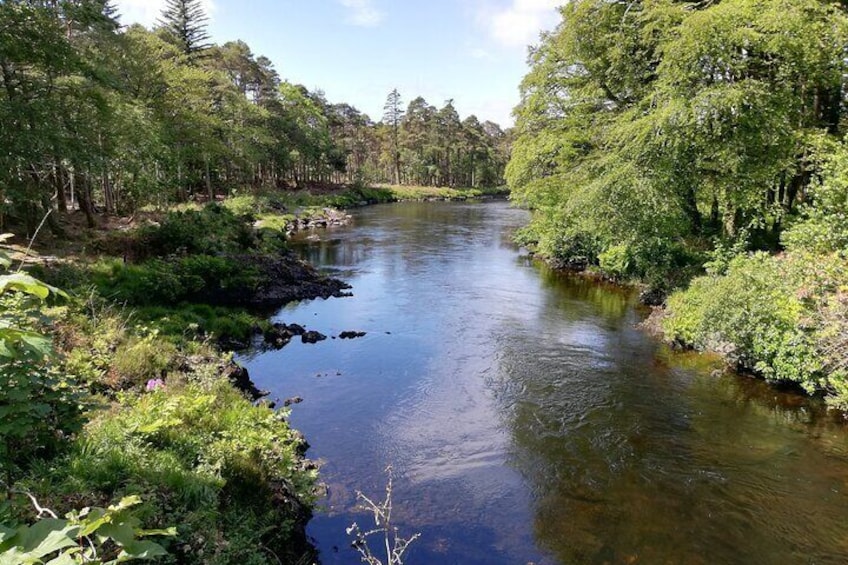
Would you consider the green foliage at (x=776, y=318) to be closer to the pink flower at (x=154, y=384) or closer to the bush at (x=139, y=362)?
the pink flower at (x=154, y=384)

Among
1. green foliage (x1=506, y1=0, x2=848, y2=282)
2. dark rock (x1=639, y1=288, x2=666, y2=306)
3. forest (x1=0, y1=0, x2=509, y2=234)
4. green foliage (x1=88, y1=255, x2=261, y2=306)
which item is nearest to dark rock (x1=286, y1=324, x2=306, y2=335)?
green foliage (x1=88, y1=255, x2=261, y2=306)

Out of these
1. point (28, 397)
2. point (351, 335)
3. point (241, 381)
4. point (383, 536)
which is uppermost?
point (28, 397)

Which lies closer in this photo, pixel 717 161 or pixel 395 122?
pixel 717 161

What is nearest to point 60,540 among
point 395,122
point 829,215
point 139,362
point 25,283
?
point 25,283

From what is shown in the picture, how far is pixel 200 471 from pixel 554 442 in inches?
269

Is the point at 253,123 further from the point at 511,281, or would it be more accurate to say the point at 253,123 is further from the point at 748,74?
the point at 748,74

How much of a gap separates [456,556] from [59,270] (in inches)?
496

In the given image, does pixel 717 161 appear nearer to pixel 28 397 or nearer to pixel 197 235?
pixel 28 397

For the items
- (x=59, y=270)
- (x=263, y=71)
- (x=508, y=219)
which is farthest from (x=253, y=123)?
(x=59, y=270)

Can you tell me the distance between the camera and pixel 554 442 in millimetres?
10688

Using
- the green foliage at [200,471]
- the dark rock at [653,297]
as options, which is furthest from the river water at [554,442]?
the dark rock at [653,297]

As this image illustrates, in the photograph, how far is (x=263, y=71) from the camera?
65.2m

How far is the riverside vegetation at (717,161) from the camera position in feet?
41.6

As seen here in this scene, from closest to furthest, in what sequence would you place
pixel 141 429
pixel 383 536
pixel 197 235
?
1. pixel 141 429
2. pixel 383 536
3. pixel 197 235
